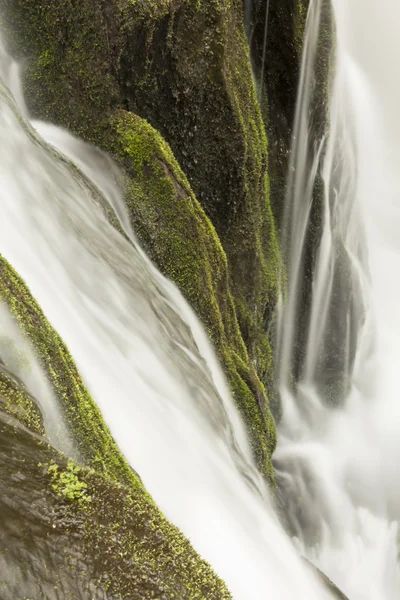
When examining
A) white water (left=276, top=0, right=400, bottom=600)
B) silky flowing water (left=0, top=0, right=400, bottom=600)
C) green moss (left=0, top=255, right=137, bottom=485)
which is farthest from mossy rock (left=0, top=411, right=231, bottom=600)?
white water (left=276, top=0, right=400, bottom=600)

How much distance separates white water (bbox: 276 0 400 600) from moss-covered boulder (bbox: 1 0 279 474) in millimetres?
1650

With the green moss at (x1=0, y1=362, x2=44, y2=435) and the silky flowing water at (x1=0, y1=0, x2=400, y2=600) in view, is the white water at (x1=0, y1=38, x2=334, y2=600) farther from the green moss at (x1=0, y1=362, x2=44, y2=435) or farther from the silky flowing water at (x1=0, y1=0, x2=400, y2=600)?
the green moss at (x1=0, y1=362, x2=44, y2=435)

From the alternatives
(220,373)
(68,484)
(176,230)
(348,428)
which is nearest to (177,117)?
(176,230)

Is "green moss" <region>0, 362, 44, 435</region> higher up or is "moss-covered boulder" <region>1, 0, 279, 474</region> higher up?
"moss-covered boulder" <region>1, 0, 279, 474</region>

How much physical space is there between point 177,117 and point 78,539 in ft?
18.8

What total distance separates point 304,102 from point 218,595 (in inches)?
327

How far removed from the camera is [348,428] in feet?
33.6

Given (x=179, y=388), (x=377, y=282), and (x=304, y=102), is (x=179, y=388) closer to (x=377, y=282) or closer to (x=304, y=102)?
(x=304, y=102)

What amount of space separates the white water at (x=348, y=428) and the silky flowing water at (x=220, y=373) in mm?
30

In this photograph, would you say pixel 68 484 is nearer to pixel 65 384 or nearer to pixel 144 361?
pixel 65 384

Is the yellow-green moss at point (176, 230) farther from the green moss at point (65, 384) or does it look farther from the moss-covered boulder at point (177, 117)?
the green moss at point (65, 384)

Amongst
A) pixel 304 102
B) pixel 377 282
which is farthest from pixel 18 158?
pixel 377 282

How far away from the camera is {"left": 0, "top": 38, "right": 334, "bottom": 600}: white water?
159 inches

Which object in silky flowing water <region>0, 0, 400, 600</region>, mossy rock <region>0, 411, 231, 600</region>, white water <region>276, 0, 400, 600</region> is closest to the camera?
mossy rock <region>0, 411, 231, 600</region>
